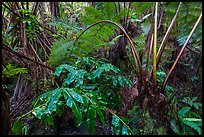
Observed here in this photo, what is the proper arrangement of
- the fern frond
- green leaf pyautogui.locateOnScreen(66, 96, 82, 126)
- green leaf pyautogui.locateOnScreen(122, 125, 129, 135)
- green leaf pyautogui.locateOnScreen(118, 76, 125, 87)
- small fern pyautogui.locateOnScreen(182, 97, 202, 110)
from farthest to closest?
small fern pyautogui.locateOnScreen(182, 97, 202, 110) → the fern frond → green leaf pyautogui.locateOnScreen(118, 76, 125, 87) → green leaf pyautogui.locateOnScreen(122, 125, 129, 135) → green leaf pyautogui.locateOnScreen(66, 96, 82, 126)

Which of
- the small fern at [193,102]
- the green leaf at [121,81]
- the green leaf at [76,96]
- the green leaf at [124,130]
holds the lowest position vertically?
the small fern at [193,102]

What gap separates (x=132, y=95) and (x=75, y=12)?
104 inches

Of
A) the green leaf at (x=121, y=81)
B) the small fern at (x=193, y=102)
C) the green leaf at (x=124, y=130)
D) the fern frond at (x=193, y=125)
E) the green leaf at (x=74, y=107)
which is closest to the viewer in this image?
the green leaf at (x=74, y=107)

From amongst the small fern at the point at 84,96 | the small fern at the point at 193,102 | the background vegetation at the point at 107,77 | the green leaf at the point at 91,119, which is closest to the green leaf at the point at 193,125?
the background vegetation at the point at 107,77

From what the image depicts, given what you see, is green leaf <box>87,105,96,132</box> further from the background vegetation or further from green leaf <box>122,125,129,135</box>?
green leaf <box>122,125,129,135</box>

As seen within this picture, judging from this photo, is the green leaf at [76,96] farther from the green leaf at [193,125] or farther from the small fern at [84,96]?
the green leaf at [193,125]

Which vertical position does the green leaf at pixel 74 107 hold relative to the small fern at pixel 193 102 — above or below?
above

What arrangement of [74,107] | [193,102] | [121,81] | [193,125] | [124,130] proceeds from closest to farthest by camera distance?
[74,107], [124,130], [121,81], [193,125], [193,102]

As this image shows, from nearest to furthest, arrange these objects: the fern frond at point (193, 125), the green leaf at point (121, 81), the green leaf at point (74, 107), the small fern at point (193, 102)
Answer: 1. the green leaf at point (74, 107)
2. the green leaf at point (121, 81)
3. the fern frond at point (193, 125)
4. the small fern at point (193, 102)

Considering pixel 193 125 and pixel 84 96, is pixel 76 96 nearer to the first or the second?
pixel 84 96

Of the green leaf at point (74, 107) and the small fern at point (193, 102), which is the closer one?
the green leaf at point (74, 107)

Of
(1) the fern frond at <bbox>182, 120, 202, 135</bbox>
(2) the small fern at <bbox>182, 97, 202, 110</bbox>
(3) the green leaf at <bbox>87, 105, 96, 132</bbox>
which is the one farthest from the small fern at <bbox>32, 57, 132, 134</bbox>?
(2) the small fern at <bbox>182, 97, 202, 110</bbox>

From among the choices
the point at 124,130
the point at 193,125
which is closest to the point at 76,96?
the point at 124,130

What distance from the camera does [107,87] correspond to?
4.03 ft
